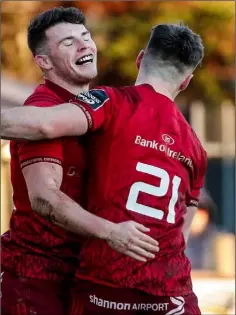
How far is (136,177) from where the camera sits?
15.8 feet

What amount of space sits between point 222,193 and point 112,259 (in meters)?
23.7

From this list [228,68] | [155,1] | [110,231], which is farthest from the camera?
[228,68]

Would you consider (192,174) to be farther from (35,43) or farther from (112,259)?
(35,43)

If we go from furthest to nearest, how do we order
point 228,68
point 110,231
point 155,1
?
point 228,68 → point 155,1 → point 110,231

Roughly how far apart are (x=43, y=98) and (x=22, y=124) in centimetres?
33

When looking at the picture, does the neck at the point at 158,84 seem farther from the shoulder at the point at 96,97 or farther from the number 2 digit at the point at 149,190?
the number 2 digit at the point at 149,190

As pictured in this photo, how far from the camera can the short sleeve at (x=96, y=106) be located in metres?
4.70

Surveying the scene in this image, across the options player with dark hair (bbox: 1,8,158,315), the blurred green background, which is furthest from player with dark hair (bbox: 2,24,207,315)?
the blurred green background

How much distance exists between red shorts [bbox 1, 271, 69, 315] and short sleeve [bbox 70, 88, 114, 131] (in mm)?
828

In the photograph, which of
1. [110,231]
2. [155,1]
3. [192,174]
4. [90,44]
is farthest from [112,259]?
[155,1]

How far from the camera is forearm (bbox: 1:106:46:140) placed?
4595 millimetres

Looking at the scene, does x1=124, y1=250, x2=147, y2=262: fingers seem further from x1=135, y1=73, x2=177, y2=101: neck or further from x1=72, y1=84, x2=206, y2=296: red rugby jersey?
x1=135, y1=73, x2=177, y2=101: neck

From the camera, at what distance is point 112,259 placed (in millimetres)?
4812

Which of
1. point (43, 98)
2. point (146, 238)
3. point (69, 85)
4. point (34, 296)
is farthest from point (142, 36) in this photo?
point (146, 238)
